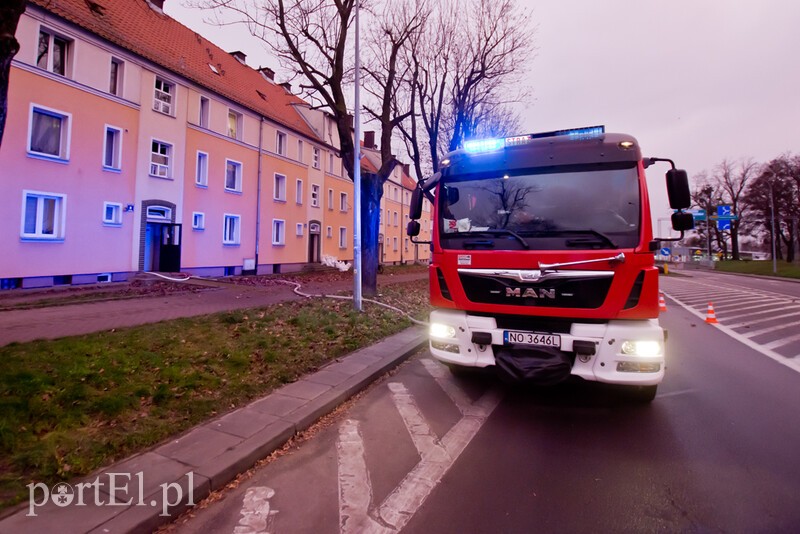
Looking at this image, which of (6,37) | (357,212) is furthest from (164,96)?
(6,37)

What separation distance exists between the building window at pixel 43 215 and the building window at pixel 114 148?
2.53 meters

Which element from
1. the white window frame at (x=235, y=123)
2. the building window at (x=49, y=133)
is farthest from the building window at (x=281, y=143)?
the building window at (x=49, y=133)

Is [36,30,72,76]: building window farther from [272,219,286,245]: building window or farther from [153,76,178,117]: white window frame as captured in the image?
[272,219,286,245]: building window

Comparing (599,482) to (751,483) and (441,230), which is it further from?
(441,230)

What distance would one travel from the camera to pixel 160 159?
62.8ft

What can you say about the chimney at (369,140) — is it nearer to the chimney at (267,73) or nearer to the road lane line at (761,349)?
the chimney at (267,73)

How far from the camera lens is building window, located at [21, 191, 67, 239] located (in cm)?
1438

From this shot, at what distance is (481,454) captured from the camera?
12.1 feet

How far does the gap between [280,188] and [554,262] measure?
84.1 feet

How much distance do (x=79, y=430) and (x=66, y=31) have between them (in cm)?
1793

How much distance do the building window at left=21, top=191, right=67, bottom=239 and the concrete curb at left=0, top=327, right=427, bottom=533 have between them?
49.0 ft

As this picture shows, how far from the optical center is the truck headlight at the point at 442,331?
4840mm

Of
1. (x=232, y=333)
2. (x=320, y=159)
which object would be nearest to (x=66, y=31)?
(x=232, y=333)

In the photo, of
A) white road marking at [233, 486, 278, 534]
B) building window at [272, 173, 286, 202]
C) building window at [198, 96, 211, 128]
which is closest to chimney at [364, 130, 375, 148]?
building window at [272, 173, 286, 202]
